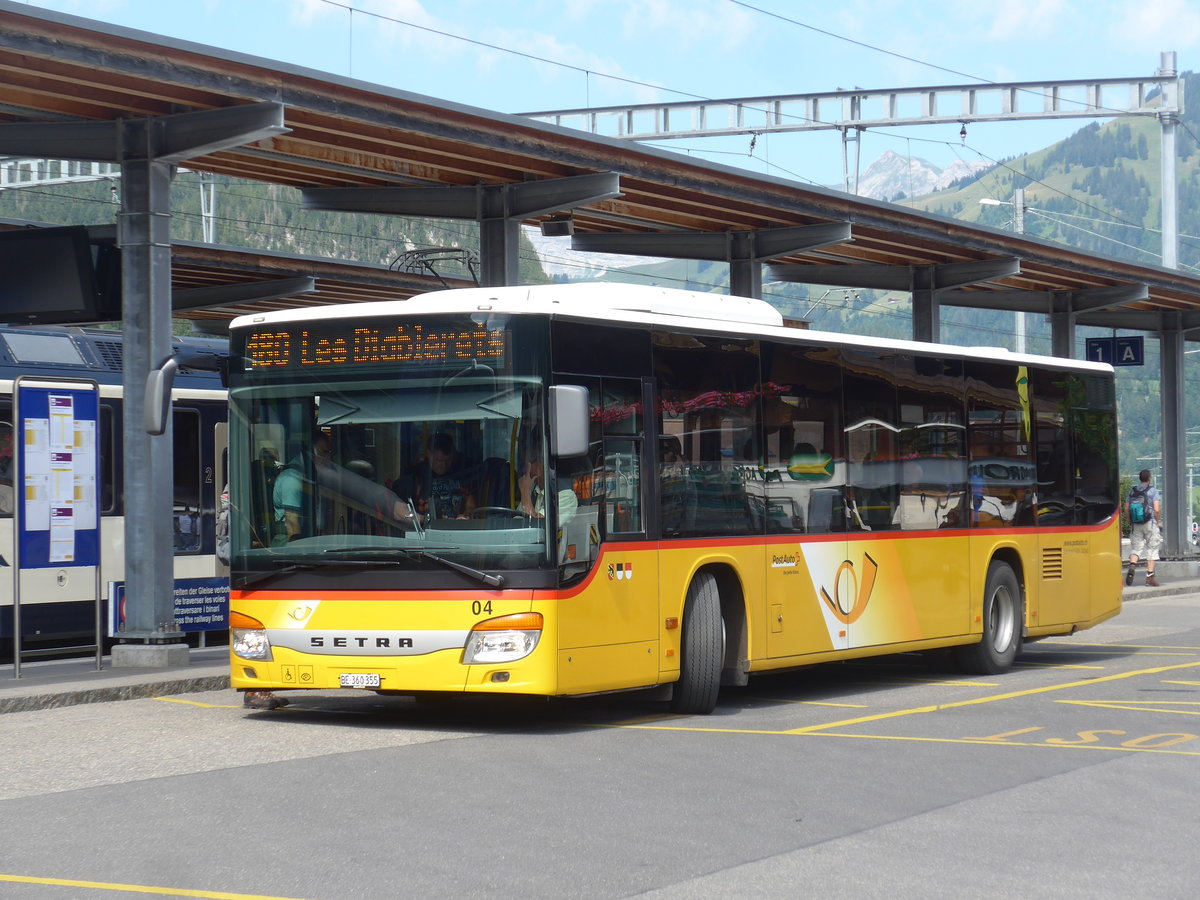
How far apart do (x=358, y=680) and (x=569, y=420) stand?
86.2 inches

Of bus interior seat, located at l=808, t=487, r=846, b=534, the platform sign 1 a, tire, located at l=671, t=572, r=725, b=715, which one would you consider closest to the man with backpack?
the platform sign 1 a

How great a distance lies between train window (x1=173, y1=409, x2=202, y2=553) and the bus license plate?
8.11 metres

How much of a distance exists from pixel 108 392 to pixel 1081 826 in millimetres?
12900

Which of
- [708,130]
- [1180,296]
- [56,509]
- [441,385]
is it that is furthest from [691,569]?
[708,130]

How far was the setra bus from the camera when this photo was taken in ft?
56.0

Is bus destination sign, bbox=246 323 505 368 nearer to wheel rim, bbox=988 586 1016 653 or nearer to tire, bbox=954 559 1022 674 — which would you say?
tire, bbox=954 559 1022 674

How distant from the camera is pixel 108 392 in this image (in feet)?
60.1

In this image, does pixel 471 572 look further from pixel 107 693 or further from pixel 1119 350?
pixel 1119 350

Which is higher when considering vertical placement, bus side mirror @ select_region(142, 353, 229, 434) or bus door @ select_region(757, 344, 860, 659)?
bus side mirror @ select_region(142, 353, 229, 434)

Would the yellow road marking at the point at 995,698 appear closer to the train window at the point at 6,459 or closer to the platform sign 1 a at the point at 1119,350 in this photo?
the train window at the point at 6,459

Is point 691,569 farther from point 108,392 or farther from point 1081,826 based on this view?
point 108,392

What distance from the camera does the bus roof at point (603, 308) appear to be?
11227 millimetres

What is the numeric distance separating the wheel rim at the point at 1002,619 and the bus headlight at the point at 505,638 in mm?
6502

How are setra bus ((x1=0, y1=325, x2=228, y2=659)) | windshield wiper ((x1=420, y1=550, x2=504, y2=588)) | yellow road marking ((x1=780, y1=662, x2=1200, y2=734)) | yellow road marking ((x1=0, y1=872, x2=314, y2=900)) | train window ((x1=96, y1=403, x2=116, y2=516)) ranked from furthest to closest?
train window ((x1=96, y1=403, x2=116, y2=516))
setra bus ((x1=0, y1=325, x2=228, y2=659))
yellow road marking ((x1=780, y1=662, x2=1200, y2=734))
windshield wiper ((x1=420, y1=550, x2=504, y2=588))
yellow road marking ((x1=0, y1=872, x2=314, y2=900))
